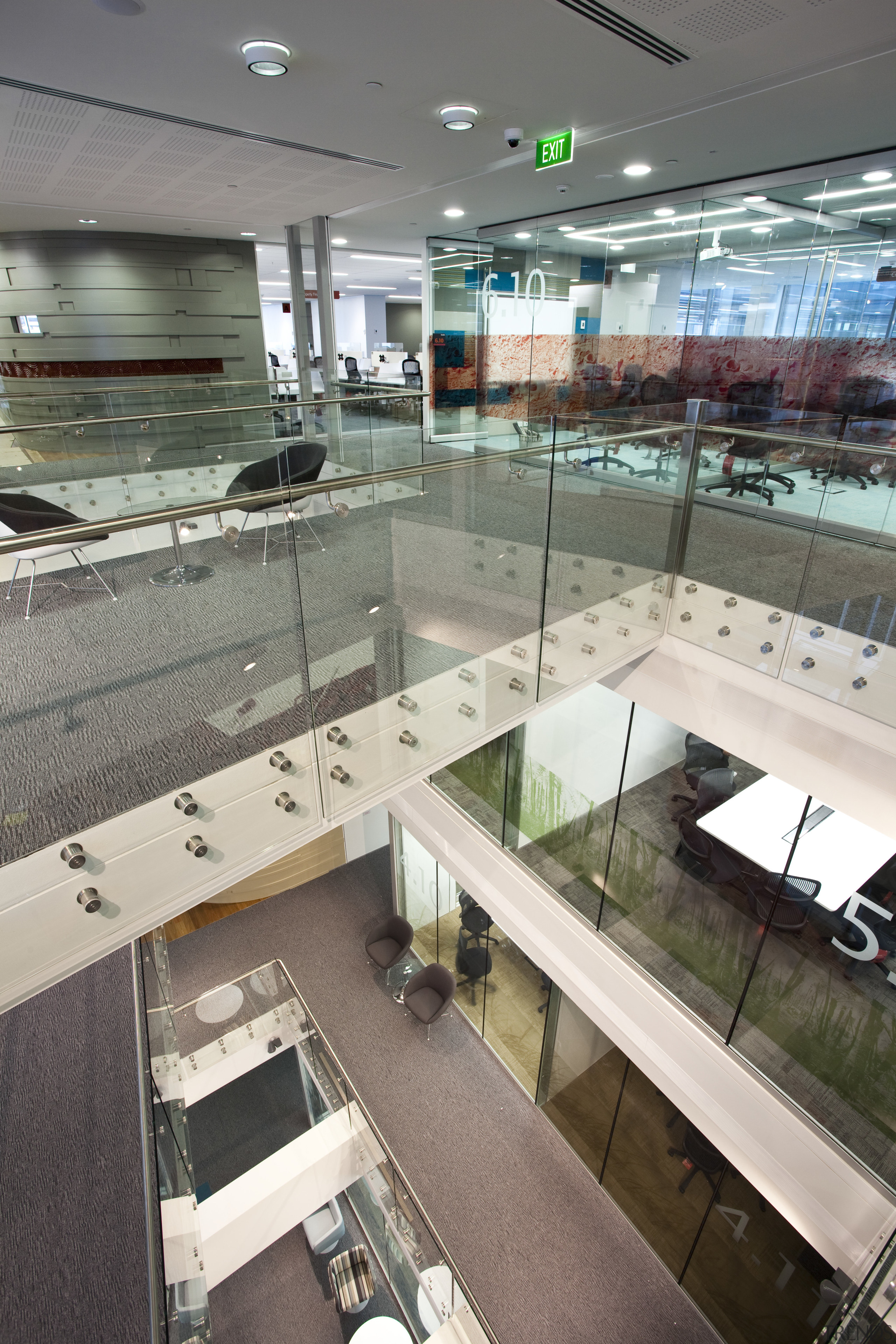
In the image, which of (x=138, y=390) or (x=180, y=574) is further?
(x=138, y=390)

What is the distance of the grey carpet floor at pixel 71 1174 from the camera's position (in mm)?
3678

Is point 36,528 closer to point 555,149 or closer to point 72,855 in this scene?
point 72,855

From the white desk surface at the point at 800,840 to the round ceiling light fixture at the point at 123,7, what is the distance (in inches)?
214

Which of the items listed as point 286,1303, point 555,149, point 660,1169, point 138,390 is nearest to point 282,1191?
point 286,1303

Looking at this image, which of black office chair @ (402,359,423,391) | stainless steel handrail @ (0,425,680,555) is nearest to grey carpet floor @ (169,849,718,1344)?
stainless steel handrail @ (0,425,680,555)

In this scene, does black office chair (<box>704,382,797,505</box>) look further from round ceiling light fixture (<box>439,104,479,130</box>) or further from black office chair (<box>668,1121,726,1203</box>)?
black office chair (<box>668,1121,726,1203</box>)

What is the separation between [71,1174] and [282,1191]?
223 cm

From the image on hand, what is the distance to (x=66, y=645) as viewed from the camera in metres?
2.44

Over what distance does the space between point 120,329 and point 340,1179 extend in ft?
35.7

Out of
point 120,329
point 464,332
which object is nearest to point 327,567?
point 464,332

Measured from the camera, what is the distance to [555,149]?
4.82 meters

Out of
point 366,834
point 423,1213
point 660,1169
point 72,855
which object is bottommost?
point 366,834

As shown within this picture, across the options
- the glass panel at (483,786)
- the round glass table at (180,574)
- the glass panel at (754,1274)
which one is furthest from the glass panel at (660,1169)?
the round glass table at (180,574)

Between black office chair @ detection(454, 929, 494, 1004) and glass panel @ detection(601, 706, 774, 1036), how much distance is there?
225cm
